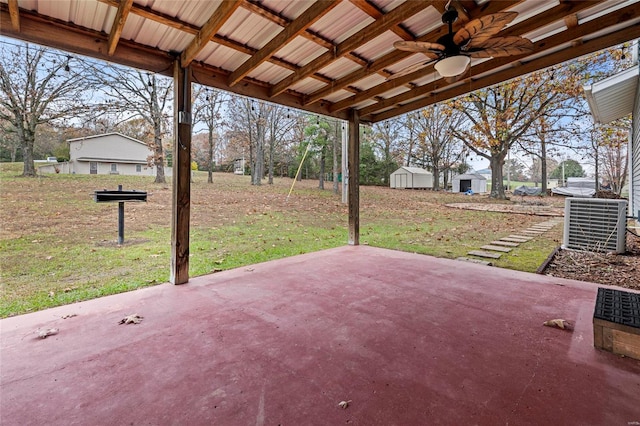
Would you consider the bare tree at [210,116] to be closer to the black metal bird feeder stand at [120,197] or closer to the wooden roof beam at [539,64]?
the black metal bird feeder stand at [120,197]

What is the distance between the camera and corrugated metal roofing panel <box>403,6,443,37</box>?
2.69 metres

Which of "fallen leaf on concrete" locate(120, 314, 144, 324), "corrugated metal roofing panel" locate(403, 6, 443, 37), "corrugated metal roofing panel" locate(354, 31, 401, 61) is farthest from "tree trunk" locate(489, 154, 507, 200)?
"fallen leaf on concrete" locate(120, 314, 144, 324)

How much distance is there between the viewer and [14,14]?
88.0 inches

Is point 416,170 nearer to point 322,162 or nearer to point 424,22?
point 322,162

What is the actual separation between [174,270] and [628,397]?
378 cm

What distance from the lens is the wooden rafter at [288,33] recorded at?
2361 millimetres

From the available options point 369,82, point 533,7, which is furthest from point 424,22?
point 369,82

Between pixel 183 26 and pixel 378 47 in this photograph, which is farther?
pixel 378 47

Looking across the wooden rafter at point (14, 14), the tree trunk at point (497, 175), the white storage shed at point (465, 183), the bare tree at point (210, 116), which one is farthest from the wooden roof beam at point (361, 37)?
the white storage shed at point (465, 183)

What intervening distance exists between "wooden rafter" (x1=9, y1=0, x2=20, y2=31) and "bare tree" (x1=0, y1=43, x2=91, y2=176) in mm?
1697

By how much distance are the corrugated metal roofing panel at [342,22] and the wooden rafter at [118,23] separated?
59.8 inches

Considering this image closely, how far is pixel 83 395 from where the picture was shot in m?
1.56

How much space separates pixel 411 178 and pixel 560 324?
16.6m

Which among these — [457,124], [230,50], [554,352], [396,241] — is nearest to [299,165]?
[396,241]
